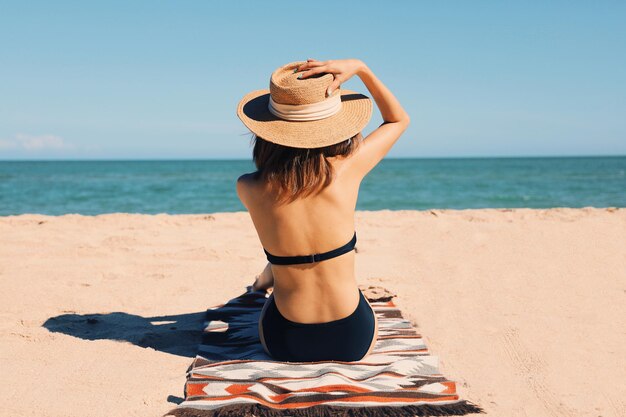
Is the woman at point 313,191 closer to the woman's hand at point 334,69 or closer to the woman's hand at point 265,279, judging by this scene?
the woman's hand at point 334,69

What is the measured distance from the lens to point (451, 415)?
2494 millimetres

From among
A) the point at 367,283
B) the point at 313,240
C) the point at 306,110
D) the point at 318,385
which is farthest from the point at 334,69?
the point at 367,283

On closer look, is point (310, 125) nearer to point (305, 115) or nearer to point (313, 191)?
point (305, 115)

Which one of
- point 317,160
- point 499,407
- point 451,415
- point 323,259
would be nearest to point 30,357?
point 323,259

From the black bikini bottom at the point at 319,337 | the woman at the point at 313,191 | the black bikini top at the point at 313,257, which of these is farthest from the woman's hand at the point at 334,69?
the black bikini bottom at the point at 319,337

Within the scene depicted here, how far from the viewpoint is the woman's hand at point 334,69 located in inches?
103

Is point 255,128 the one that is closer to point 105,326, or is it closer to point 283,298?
point 283,298

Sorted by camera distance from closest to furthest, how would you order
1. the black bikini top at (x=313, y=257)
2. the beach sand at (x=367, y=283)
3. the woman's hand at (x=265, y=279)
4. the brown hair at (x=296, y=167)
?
the brown hair at (x=296, y=167) → the black bikini top at (x=313, y=257) → the beach sand at (x=367, y=283) → the woman's hand at (x=265, y=279)

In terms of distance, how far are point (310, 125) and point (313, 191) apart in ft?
0.99

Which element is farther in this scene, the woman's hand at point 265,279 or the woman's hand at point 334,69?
the woman's hand at point 265,279

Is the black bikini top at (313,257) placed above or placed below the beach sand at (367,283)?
above

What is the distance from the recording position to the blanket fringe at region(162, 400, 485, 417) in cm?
243

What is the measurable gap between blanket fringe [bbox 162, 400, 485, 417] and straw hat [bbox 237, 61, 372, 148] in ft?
3.81

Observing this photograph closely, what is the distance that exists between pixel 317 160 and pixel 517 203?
58.3 feet
